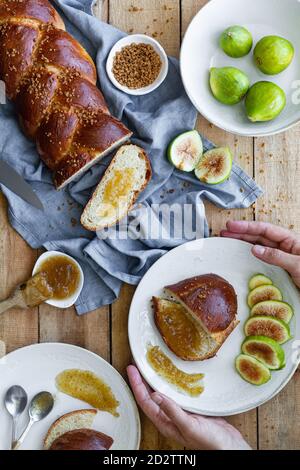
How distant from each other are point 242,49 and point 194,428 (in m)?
1.87

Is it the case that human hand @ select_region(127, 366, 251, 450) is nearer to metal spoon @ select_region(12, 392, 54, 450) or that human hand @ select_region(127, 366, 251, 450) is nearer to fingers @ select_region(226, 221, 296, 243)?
metal spoon @ select_region(12, 392, 54, 450)

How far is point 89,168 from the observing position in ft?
9.75

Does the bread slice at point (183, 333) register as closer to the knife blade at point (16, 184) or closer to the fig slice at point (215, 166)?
the fig slice at point (215, 166)

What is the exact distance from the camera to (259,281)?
2934 mm

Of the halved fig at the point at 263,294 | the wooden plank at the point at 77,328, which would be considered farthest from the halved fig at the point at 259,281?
the wooden plank at the point at 77,328

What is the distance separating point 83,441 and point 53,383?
1.07 ft

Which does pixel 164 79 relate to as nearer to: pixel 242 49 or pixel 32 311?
pixel 242 49

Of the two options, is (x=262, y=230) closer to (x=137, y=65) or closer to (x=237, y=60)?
(x=237, y=60)

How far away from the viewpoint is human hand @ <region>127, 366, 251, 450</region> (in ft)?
8.98

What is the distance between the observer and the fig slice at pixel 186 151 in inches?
114

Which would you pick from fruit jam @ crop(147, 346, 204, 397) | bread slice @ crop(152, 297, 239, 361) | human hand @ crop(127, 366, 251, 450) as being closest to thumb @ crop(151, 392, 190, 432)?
human hand @ crop(127, 366, 251, 450)

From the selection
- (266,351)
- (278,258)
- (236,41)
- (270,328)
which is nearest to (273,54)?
(236,41)

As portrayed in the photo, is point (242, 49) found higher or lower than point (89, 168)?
higher
